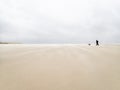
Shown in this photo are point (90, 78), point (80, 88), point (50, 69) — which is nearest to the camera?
point (80, 88)

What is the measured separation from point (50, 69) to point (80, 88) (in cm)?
146

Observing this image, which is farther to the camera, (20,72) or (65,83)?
(20,72)

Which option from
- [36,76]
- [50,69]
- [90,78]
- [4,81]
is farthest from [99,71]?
[4,81]

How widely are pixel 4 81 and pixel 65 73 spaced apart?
4.18 ft

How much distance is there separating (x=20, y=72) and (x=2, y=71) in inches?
16.9

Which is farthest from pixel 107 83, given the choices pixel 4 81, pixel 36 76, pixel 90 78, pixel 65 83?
pixel 4 81

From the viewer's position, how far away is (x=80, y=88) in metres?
3.17

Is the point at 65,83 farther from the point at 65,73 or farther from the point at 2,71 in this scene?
the point at 2,71

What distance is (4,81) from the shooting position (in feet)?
11.4

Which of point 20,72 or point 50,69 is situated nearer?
point 20,72

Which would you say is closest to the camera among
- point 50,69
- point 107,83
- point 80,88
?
point 80,88

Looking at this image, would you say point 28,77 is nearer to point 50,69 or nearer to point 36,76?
point 36,76

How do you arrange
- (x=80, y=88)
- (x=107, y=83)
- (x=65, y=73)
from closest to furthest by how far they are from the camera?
(x=80, y=88) < (x=107, y=83) < (x=65, y=73)

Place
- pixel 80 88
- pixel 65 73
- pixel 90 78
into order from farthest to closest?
pixel 65 73 < pixel 90 78 < pixel 80 88
